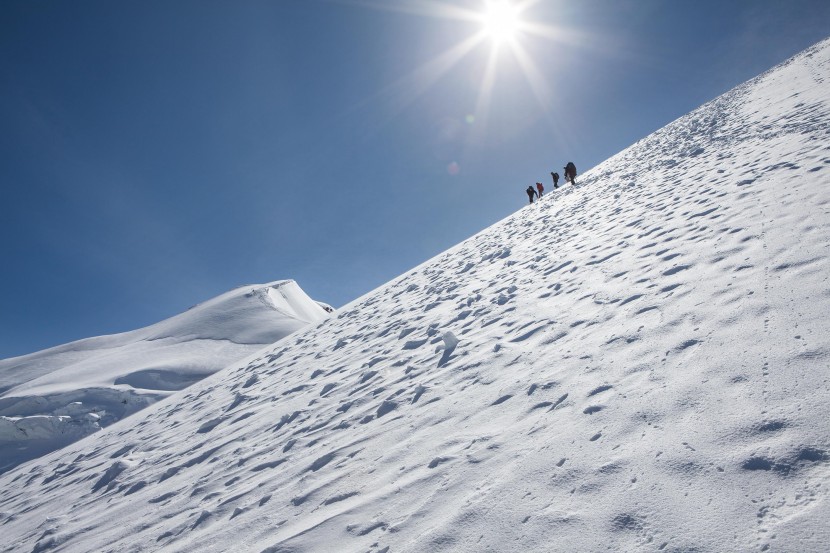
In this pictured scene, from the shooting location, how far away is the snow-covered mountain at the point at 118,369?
526 inches

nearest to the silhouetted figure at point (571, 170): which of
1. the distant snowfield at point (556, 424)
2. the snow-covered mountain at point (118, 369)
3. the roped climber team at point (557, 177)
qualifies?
the roped climber team at point (557, 177)

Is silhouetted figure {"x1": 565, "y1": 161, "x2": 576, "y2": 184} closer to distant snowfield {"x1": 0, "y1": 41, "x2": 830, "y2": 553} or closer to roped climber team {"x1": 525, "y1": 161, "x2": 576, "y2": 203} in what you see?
roped climber team {"x1": 525, "y1": 161, "x2": 576, "y2": 203}

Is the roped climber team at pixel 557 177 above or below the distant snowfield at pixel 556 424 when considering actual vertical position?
above

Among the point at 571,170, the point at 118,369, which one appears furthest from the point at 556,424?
the point at 571,170

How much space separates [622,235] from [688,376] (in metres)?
5.79

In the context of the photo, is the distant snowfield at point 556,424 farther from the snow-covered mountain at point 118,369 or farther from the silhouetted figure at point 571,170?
the silhouetted figure at point 571,170

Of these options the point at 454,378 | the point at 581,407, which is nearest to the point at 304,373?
the point at 454,378

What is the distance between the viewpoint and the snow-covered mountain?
13.4 meters

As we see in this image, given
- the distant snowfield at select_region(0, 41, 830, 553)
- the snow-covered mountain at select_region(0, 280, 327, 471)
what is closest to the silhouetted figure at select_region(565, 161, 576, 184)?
the distant snowfield at select_region(0, 41, 830, 553)

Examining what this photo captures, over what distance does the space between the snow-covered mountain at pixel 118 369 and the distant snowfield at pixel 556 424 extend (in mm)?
5105

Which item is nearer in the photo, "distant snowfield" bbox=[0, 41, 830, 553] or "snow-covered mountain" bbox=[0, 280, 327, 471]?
"distant snowfield" bbox=[0, 41, 830, 553]

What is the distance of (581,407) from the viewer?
10.4 feet

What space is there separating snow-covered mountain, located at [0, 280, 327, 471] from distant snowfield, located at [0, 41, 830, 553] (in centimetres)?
511

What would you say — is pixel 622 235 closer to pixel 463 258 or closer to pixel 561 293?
pixel 561 293
